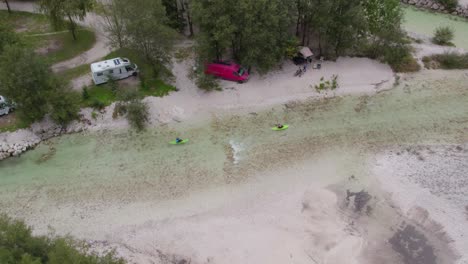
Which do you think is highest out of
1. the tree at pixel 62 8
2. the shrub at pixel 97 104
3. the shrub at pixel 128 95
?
the tree at pixel 62 8

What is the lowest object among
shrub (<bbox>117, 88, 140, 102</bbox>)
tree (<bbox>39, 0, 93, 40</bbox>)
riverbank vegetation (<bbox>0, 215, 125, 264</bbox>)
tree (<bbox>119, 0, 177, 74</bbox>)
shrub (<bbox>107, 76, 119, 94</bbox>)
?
riverbank vegetation (<bbox>0, 215, 125, 264</bbox>)

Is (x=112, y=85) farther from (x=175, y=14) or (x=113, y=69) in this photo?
(x=175, y=14)

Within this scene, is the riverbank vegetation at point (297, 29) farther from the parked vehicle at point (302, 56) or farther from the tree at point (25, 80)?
the tree at point (25, 80)

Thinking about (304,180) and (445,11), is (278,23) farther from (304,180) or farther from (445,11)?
(445,11)

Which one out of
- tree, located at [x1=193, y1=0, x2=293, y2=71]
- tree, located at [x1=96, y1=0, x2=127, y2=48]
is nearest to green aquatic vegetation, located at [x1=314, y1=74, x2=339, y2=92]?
tree, located at [x1=193, y1=0, x2=293, y2=71]

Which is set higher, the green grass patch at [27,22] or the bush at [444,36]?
the green grass patch at [27,22]

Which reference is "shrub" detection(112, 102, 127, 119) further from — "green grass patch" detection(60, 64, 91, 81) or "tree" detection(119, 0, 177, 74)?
"green grass patch" detection(60, 64, 91, 81)

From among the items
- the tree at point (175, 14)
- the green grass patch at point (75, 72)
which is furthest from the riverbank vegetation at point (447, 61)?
the green grass patch at point (75, 72)
